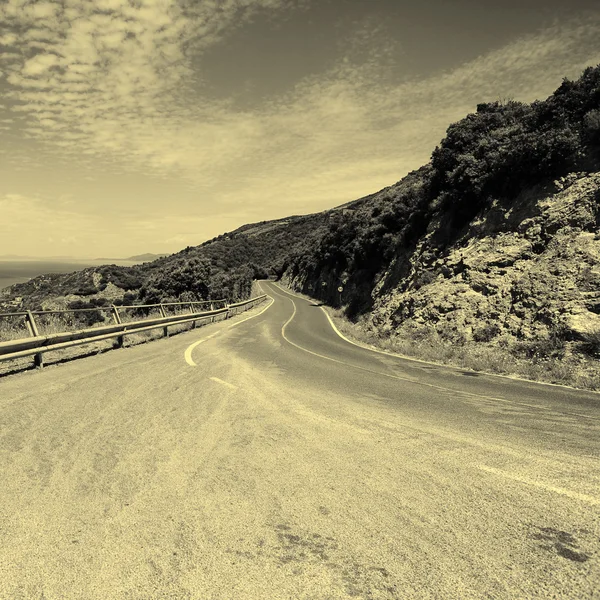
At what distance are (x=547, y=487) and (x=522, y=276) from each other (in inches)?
507

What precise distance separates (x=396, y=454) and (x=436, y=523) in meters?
1.30

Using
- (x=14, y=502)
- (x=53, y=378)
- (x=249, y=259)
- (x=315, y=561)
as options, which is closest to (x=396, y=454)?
(x=315, y=561)

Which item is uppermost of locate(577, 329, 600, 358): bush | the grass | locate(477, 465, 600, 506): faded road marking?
locate(477, 465, 600, 506): faded road marking

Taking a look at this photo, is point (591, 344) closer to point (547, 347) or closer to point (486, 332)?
point (547, 347)

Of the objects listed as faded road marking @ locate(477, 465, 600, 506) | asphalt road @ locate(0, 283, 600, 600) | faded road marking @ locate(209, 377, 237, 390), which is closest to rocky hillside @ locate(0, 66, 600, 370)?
asphalt road @ locate(0, 283, 600, 600)

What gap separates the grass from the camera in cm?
918

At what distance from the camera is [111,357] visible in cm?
1046

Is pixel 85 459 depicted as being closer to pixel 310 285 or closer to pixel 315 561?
pixel 315 561

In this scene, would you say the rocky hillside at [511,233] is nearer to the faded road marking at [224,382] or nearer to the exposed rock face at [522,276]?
the exposed rock face at [522,276]

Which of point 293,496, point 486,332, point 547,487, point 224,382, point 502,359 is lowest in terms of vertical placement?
point 502,359

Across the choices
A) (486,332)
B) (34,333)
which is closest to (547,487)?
(34,333)

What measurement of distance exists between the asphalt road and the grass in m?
2.77

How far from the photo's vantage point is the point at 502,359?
11.8 meters

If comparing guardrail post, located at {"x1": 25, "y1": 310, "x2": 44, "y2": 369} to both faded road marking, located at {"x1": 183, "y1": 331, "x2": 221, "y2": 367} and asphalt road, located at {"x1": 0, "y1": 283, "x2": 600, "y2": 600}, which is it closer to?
asphalt road, located at {"x1": 0, "y1": 283, "x2": 600, "y2": 600}
